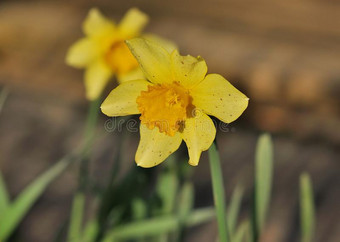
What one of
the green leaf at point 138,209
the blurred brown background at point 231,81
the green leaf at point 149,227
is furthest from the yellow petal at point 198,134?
the blurred brown background at point 231,81

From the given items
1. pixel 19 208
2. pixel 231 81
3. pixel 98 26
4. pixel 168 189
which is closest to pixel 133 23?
pixel 98 26

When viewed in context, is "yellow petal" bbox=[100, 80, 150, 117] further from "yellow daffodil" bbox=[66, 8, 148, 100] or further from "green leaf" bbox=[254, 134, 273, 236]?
"yellow daffodil" bbox=[66, 8, 148, 100]

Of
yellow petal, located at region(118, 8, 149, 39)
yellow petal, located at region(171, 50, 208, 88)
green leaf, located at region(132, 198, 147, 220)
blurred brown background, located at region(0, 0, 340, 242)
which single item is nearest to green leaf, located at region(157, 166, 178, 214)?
green leaf, located at region(132, 198, 147, 220)

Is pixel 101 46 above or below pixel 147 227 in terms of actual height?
above

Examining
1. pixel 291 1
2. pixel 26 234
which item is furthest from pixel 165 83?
pixel 291 1

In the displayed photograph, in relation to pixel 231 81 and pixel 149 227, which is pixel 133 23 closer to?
pixel 149 227

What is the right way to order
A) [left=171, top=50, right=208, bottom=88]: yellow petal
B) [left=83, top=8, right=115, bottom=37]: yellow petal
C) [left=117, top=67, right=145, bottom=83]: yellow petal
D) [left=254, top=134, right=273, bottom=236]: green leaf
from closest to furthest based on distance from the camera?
[left=171, top=50, right=208, bottom=88]: yellow petal < [left=254, top=134, right=273, bottom=236]: green leaf < [left=117, top=67, right=145, bottom=83]: yellow petal < [left=83, top=8, right=115, bottom=37]: yellow petal

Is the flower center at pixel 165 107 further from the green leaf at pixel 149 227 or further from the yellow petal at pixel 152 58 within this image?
the green leaf at pixel 149 227
